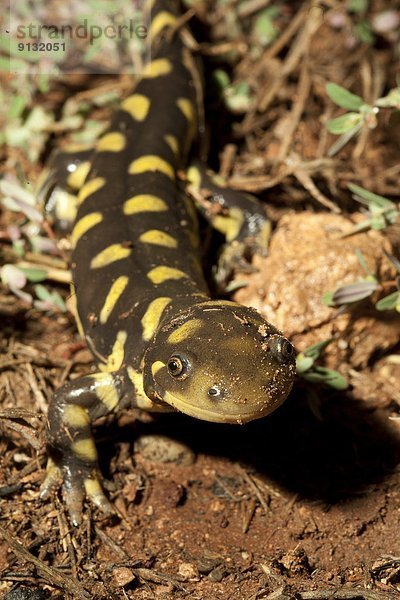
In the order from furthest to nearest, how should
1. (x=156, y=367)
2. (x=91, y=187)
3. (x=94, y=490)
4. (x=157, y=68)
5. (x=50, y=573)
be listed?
(x=157, y=68)
(x=91, y=187)
(x=94, y=490)
(x=156, y=367)
(x=50, y=573)

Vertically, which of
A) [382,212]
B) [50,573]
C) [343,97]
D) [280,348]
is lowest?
[50,573]

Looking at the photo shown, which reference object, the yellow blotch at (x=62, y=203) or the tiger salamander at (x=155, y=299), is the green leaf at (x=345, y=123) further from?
the yellow blotch at (x=62, y=203)

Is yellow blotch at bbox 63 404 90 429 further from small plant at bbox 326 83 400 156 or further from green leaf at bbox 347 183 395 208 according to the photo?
small plant at bbox 326 83 400 156

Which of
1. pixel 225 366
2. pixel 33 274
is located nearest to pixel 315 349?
pixel 225 366

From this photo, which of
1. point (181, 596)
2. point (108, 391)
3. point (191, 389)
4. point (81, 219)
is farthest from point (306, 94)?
point (181, 596)

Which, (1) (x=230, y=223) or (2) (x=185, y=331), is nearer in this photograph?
(2) (x=185, y=331)

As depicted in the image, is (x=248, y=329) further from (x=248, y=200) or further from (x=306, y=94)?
(x=306, y=94)

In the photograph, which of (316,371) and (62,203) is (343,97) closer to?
(316,371)
